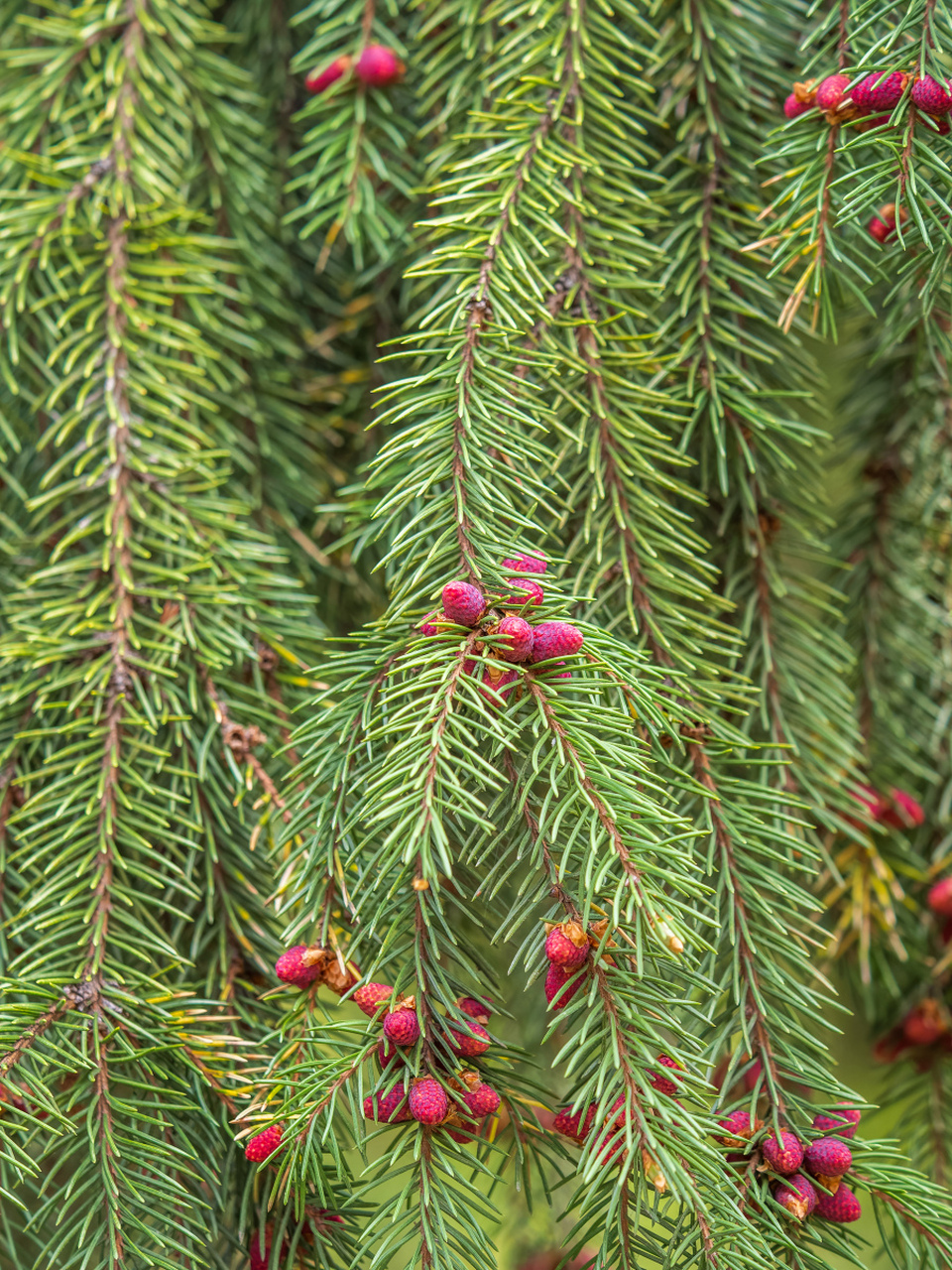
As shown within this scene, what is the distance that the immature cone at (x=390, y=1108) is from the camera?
0.35 meters

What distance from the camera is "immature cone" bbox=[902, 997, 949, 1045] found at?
0.63m

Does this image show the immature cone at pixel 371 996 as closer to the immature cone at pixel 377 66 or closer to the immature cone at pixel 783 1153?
the immature cone at pixel 783 1153

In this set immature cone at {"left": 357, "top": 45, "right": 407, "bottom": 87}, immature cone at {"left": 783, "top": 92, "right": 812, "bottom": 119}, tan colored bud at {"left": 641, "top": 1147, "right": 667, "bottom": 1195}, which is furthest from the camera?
immature cone at {"left": 357, "top": 45, "right": 407, "bottom": 87}

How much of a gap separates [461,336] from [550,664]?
6.1 inches

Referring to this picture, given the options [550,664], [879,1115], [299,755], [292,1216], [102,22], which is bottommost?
[879,1115]

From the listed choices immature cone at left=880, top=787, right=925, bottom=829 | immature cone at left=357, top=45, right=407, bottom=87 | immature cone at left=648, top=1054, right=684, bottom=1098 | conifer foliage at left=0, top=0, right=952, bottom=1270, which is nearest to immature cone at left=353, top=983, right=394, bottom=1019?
conifer foliage at left=0, top=0, right=952, bottom=1270

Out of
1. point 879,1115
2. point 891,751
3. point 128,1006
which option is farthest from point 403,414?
point 879,1115

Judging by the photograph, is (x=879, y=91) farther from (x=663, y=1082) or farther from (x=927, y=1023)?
(x=927, y=1023)

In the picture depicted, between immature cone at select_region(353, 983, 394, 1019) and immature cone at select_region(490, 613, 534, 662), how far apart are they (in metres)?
0.14

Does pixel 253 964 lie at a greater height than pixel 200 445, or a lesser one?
lesser

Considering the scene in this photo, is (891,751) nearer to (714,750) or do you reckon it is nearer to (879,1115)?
(714,750)

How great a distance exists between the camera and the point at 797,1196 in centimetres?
36

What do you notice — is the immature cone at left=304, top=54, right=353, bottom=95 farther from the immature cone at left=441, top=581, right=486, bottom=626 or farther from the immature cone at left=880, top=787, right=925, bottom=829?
the immature cone at left=880, top=787, right=925, bottom=829

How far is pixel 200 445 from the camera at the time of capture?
23.0 inches
